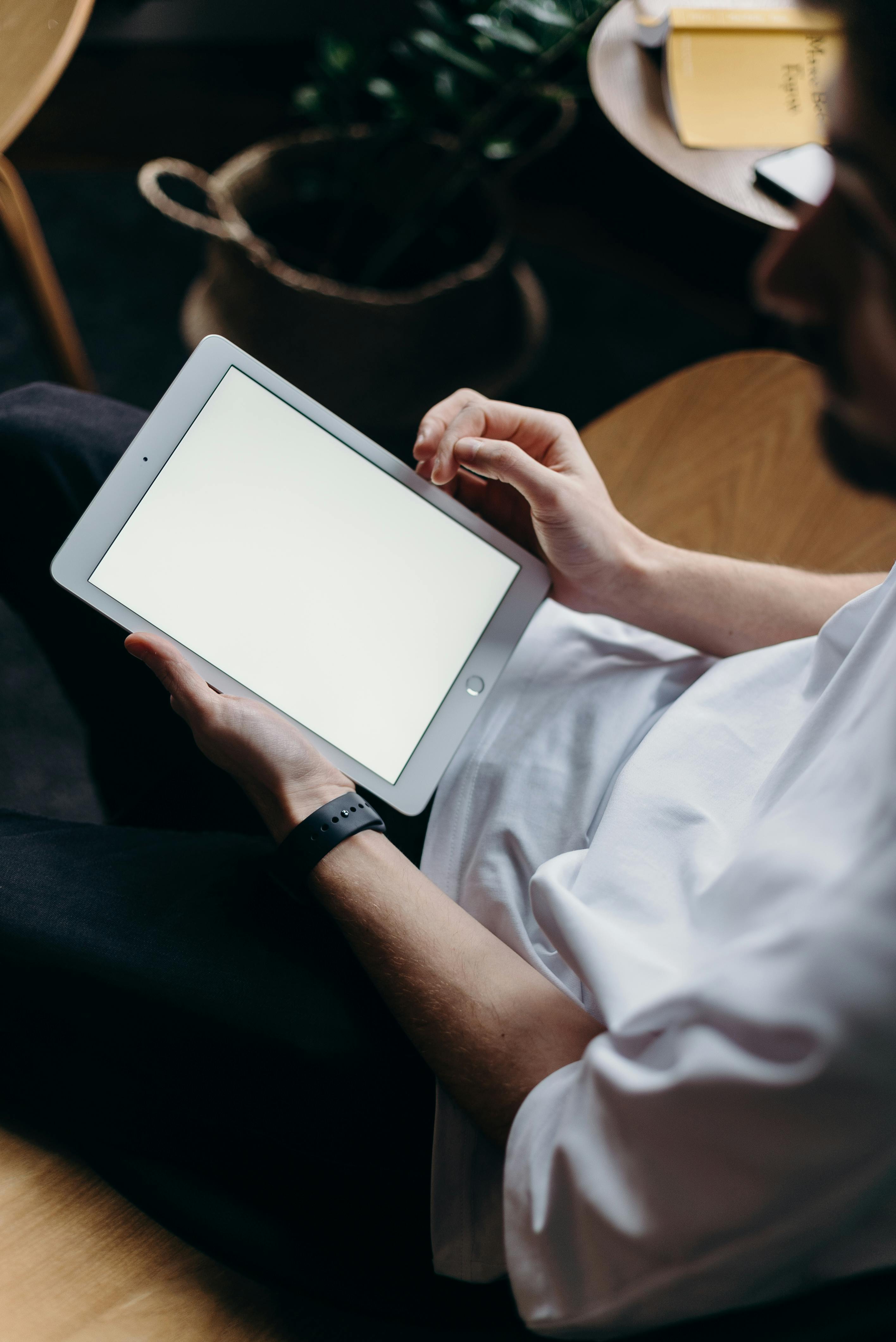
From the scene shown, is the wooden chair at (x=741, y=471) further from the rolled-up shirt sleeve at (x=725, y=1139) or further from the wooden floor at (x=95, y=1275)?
the wooden floor at (x=95, y=1275)

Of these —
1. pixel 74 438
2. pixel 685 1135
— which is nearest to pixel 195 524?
pixel 74 438

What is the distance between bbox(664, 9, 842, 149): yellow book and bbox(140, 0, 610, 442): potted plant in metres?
0.14

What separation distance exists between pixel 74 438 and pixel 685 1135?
0.68 metres

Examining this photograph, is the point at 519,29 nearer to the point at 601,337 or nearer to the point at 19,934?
the point at 601,337

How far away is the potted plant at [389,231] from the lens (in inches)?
50.2

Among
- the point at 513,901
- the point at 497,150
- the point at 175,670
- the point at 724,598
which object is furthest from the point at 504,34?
the point at 513,901

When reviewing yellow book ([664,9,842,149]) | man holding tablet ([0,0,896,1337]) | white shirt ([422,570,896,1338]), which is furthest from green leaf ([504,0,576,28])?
white shirt ([422,570,896,1338])

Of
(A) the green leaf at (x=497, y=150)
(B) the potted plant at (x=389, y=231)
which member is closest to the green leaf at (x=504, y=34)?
(B) the potted plant at (x=389, y=231)

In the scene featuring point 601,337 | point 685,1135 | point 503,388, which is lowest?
point 685,1135

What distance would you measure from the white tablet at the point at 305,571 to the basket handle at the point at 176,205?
2.26 ft

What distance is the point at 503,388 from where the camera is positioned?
1.57m

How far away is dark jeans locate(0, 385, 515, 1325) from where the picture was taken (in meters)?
0.59

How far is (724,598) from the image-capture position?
81cm

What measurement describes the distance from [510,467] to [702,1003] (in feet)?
1.49
